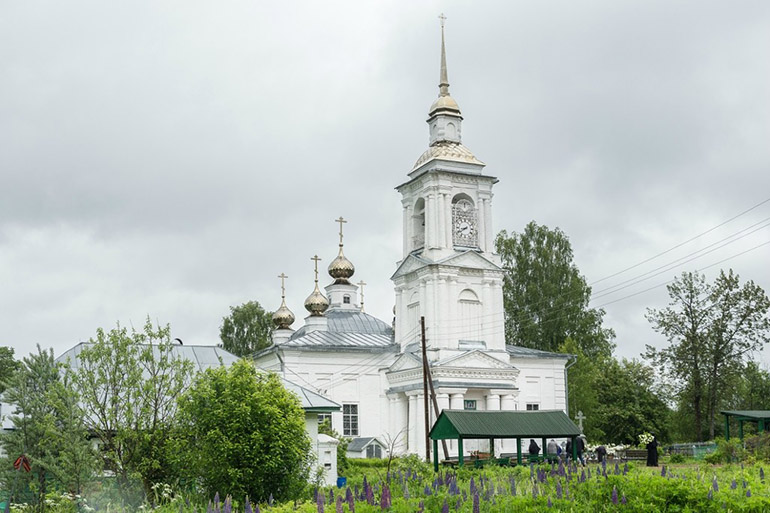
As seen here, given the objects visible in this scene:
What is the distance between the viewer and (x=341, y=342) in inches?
2108

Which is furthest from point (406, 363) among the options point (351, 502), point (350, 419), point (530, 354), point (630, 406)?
point (351, 502)

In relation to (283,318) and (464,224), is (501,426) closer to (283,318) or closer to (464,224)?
(464,224)

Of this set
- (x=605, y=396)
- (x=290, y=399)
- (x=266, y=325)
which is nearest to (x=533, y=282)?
Result: (x=605, y=396)

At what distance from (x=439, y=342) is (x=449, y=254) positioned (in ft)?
15.7

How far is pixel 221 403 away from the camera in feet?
63.1

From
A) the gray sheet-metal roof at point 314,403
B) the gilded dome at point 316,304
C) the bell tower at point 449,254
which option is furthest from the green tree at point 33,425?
the gilded dome at point 316,304

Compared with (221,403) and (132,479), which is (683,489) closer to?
(221,403)

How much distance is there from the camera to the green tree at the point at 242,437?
61.1 ft

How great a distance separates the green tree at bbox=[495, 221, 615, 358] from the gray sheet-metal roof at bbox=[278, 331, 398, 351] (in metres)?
11.4

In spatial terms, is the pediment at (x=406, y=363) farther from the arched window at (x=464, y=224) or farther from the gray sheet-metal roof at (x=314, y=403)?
the gray sheet-metal roof at (x=314, y=403)

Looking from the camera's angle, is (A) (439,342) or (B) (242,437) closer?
(B) (242,437)

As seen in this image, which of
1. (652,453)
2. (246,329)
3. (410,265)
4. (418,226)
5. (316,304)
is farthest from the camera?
(246,329)

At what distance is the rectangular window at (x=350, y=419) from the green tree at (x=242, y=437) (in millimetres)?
31743

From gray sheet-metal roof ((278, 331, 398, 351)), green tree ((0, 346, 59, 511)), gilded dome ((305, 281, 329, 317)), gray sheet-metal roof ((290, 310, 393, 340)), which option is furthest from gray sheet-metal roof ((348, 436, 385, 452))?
green tree ((0, 346, 59, 511))
